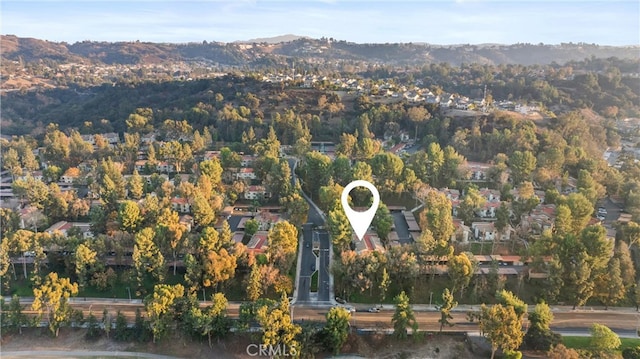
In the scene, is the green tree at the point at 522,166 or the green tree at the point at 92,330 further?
the green tree at the point at 522,166

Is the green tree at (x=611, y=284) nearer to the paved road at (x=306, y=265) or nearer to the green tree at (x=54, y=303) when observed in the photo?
the paved road at (x=306, y=265)

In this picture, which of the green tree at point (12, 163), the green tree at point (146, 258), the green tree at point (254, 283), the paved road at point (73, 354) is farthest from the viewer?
the green tree at point (12, 163)

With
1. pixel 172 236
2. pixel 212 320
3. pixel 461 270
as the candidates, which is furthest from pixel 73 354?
pixel 461 270

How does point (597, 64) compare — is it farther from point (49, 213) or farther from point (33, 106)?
point (33, 106)

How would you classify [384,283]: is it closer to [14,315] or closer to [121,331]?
[121,331]

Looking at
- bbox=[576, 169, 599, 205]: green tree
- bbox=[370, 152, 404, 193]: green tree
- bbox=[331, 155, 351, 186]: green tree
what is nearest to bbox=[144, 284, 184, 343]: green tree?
bbox=[331, 155, 351, 186]: green tree

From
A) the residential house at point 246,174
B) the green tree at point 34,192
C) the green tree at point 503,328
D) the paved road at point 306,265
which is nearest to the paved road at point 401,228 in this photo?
the paved road at point 306,265

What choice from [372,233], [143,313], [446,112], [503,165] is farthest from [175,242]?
[446,112]
